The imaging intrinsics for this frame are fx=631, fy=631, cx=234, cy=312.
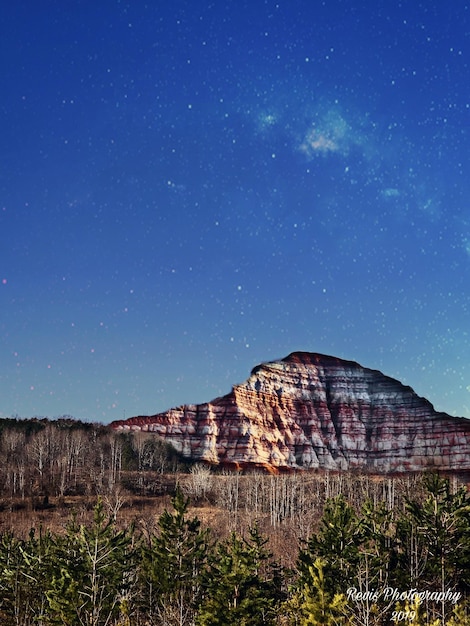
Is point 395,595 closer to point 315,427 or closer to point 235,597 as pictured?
point 235,597

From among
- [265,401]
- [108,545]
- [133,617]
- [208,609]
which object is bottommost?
[133,617]

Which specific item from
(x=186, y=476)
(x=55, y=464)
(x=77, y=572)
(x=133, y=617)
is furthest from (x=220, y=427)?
(x=77, y=572)

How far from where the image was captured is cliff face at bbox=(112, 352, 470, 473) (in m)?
166

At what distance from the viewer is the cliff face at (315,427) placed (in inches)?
6531

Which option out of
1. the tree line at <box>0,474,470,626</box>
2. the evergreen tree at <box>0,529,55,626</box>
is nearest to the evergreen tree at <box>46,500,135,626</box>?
the tree line at <box>0,474,470,626</box>

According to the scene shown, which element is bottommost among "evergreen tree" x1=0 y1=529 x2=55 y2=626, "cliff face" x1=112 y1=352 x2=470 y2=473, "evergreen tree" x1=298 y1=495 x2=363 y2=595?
"evergreen tree" x1=0 y1=529 x2=55 y2=626

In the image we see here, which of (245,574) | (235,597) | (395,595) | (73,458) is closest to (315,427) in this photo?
(73,458)

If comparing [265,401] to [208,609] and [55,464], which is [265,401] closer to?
[55,464]

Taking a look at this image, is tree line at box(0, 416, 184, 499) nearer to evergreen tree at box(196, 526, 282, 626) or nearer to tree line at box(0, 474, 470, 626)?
tree line at box(0, 474, 470, 626)

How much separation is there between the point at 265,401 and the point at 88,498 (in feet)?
272

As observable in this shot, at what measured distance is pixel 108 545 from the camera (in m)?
43.1

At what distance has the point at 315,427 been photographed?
181625mm

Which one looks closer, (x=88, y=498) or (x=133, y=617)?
(x=133, y=617)

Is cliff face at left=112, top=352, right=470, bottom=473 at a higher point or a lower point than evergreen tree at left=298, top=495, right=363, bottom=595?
higher
